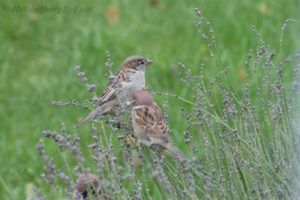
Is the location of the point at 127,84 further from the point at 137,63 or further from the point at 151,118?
the point at 151,118

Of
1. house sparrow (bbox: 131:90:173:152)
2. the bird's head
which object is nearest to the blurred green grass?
the bird's head

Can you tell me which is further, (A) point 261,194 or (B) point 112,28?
(B) point 112,28

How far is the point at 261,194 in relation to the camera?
8.59ft

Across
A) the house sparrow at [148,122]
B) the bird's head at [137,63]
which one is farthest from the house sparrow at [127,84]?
the house sparrow at [148,122]

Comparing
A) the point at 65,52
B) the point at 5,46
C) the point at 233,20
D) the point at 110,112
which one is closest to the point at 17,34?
the point at 5,46

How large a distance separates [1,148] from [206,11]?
253 centimetres

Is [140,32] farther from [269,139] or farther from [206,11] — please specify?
[269,139]

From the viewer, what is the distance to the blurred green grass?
5008 millimetres

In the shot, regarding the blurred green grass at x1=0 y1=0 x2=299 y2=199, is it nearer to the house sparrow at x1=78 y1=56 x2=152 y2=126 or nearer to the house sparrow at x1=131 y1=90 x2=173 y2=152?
the house sparrow at x1=78 y1=56 x2=152 y2=126

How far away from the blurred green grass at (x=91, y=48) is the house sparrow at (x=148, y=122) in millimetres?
1621

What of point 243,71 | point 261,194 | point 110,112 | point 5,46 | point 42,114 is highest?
point 5,46

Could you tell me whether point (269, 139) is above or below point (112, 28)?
below

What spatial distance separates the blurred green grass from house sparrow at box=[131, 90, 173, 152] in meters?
1.62

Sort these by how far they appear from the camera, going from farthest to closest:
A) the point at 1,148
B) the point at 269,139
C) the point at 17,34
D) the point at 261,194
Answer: the point at 17,34, the point at 1,148, the point at 269,139, the point at 261,194
